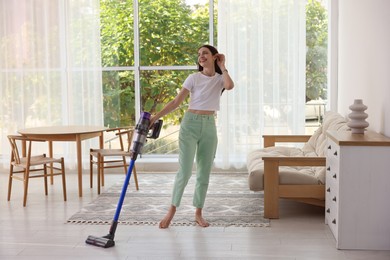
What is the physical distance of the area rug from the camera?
4.98 metres

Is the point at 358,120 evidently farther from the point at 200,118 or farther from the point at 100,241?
the point at 100,241

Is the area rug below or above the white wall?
below

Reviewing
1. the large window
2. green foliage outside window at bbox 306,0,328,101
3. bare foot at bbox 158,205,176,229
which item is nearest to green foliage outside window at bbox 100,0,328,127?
the large window

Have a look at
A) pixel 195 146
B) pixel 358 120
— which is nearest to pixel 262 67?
pixel 358 120

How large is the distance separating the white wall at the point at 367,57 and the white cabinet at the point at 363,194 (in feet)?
1.75

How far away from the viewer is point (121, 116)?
7.66 metres

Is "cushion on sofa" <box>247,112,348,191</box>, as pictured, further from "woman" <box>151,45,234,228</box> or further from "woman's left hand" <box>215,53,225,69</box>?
"woman's left hand" <box>215,53,225,69</box>

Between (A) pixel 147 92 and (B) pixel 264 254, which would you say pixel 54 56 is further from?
(B) pixel 264 254

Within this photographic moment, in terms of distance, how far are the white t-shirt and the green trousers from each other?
76mm

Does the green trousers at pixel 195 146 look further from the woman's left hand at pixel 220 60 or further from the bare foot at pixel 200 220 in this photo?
the woman's left hand at pixel 220 60

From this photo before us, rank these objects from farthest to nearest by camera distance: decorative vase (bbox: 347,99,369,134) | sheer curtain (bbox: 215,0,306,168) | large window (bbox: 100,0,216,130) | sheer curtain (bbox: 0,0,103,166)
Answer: large window (bbox: 100,0,216,130) → sheer curtain (bbox: 0,0,103,166) → sheer curtain (bbox: 215,0,306,168) → decorative vase (bbox: 347,99,369,134)

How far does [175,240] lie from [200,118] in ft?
2.91

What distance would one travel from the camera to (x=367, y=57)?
5.34 m

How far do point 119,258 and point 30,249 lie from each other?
0.66 metres
